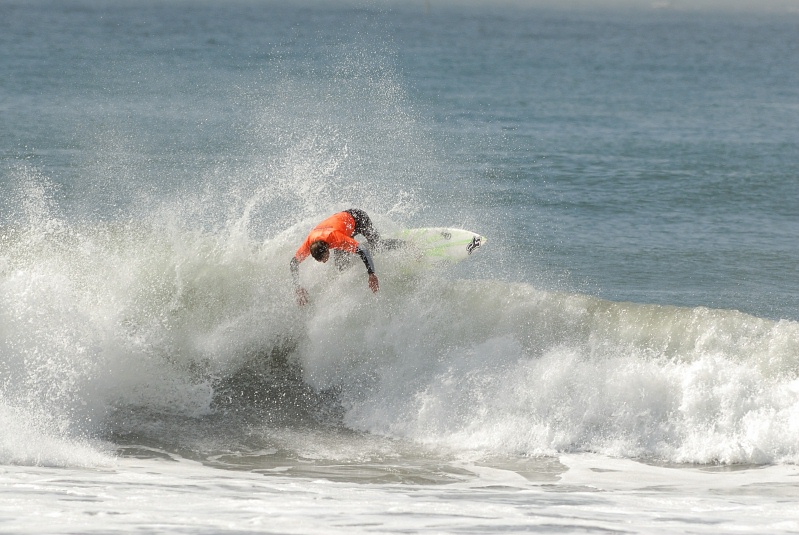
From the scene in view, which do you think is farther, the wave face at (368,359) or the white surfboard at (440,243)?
the white surfboard at (440,243)

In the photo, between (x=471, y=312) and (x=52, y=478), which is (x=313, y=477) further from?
(x=471, y=312)

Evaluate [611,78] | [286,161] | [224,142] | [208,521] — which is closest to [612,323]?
[208,521]

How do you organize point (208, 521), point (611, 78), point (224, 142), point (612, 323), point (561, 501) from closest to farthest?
1. point (208, 521)
2. point (561, 501)
3. point (612, 323)
4. point (224, 142)
5. point (611, 78)

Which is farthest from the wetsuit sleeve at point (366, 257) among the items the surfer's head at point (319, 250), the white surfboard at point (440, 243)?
the white surfboard at point (440, 243)

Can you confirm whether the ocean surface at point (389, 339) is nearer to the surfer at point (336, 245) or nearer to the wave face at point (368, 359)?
the wave face at point (368, 359)

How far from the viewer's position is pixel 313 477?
336 inches

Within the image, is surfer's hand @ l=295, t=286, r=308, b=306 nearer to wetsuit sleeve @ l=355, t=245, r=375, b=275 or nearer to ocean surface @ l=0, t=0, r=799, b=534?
ocean surface @ l=0, t=0, r=799, b=534

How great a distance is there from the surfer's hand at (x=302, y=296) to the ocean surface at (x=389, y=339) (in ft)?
1.62

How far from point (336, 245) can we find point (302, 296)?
67 centimetres

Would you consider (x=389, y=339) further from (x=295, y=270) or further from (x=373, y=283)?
(x=295, y=270)

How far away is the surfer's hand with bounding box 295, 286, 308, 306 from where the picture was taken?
35.1 ft

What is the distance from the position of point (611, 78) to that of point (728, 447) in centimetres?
3652

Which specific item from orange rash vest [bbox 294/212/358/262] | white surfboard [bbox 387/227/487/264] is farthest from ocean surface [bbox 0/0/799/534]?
orange rash vest [bbox 294/212/358/262]

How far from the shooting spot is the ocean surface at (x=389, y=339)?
7828 millimetres
